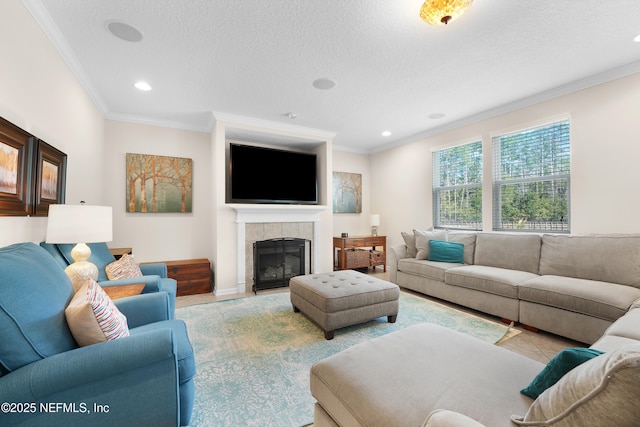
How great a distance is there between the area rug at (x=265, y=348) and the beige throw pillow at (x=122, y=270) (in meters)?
0.77

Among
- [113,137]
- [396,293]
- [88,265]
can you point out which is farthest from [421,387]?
[113,137]

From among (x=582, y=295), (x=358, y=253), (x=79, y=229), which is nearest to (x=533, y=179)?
(x=582, y=295)

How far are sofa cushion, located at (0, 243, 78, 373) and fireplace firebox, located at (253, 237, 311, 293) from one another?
9.47 feet

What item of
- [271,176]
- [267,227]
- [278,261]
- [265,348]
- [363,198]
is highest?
[271,176]

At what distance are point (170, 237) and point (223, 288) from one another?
1191 mm

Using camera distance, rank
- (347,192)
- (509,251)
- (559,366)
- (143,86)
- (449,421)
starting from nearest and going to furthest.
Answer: (449,421) < (559,366) < (143,86) < (509,251) < (347,192)

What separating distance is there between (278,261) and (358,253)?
161 centimetres

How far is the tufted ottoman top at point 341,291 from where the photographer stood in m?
2.49

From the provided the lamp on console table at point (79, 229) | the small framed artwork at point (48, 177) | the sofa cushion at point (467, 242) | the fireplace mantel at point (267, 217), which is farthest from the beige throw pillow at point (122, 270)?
the sofa cushion at point (467, 242)

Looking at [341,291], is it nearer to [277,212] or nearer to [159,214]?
[277,212]

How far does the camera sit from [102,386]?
3.46ft

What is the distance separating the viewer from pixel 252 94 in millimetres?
3291

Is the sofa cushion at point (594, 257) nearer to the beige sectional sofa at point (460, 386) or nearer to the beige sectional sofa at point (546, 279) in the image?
the beige sectional sofa at point (546, 279)

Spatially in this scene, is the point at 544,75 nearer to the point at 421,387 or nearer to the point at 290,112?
the point at 290,112
